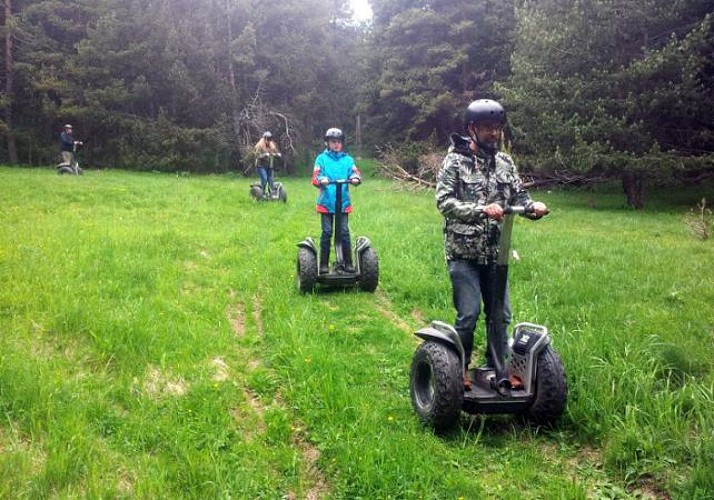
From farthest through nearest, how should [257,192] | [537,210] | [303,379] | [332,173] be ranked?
[257,192] < [332,173] < [303,379] < [537,210]

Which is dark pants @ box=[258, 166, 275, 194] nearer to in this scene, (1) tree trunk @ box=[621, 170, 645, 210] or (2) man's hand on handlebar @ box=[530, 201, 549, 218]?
(1) tree trunk @ box=[621, 170, 645, 210]

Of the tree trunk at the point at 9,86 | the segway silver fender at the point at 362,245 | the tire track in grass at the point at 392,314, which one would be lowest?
the tire track in grass at the point at 392,314

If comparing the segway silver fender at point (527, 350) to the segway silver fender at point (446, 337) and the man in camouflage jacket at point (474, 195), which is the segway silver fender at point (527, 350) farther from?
the segway silver fender at point (446, 337)

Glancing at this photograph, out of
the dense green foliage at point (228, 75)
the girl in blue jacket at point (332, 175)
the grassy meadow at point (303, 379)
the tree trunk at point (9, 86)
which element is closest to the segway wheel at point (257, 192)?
the grassy meadow at point (303, 379)

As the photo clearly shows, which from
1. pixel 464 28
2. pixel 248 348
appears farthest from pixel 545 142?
pixel 248 348

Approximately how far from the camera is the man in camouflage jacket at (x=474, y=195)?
13.5 feet

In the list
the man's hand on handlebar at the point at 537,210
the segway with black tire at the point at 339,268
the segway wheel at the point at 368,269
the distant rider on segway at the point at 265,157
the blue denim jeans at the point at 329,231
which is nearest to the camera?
the man's hand on handlebar at the point at 537,210

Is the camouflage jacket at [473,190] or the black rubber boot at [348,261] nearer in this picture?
the camouflage jacket at [473,190]

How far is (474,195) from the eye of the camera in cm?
417

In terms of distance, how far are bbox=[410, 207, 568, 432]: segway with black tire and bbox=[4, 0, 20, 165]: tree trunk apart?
29.7 metres

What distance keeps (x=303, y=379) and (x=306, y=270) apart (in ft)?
9.03

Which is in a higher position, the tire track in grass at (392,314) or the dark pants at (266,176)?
the dark pants at (266,176)

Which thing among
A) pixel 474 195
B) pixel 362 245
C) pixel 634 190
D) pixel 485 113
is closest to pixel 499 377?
pixel 474 195

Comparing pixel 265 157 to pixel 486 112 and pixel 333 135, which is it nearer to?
pixel 333 135
